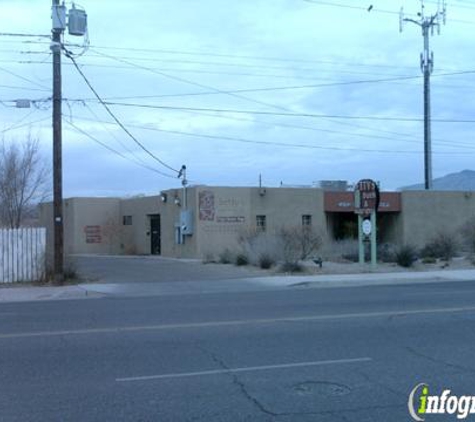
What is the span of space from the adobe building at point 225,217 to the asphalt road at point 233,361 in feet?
74.7

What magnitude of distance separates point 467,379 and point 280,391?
2.23m

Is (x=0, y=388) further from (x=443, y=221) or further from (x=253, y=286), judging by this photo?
(x=443, y=221)

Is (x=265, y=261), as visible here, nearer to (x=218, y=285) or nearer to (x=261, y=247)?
(x=261, y=247)

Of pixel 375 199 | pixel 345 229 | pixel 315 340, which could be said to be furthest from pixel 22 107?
pixel 345 229

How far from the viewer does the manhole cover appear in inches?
304

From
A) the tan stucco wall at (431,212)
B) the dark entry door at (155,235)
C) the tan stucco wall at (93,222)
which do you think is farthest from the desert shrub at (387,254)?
the tan stucco wall at (93,222)

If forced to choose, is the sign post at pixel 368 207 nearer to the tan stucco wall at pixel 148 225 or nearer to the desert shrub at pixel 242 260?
the desert shrub at pixel 242 260

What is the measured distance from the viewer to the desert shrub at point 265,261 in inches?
1129

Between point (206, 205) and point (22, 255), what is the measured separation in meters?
15.9

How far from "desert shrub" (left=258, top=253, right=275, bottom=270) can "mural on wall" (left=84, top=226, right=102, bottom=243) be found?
24.5 m

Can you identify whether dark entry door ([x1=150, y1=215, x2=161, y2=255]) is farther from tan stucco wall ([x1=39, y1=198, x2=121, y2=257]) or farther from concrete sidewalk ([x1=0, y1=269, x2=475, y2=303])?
concrete sidewalk ([x1=0, y1=269, x2=475, y2=303])

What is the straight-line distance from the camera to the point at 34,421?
669 centimetres

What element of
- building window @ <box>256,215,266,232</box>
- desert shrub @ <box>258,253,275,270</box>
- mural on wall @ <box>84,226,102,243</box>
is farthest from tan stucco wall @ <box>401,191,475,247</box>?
mural on wall @ <box>84,226,102,243</box>

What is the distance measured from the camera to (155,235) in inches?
1766
